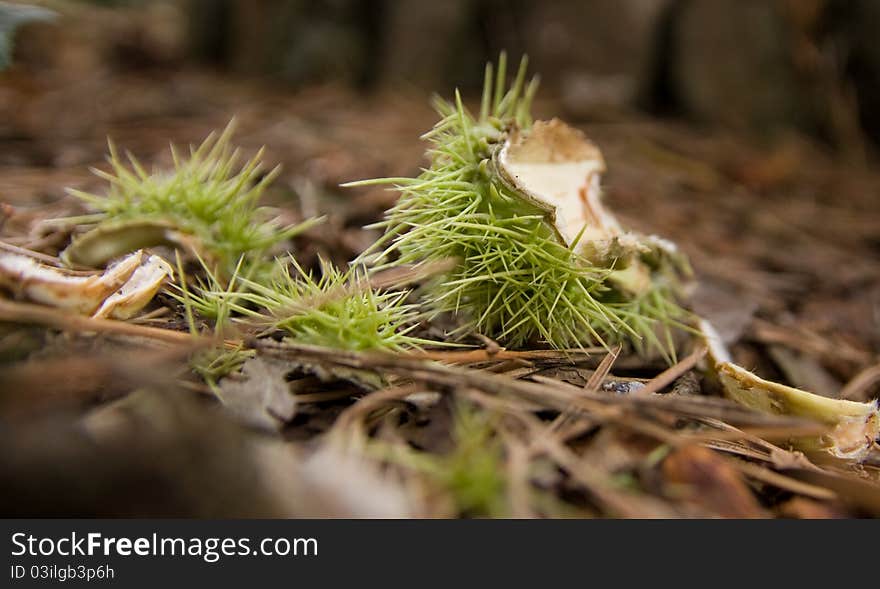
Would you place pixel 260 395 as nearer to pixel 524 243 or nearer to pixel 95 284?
pixel 95 284

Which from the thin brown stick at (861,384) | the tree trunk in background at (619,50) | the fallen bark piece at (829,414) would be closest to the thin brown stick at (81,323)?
the fallen bark piece at (829,414)

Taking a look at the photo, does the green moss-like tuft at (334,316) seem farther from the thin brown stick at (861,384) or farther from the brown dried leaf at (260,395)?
the thin brown stick at (861,384)

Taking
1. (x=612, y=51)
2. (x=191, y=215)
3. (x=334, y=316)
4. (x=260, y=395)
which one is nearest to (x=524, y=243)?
(x=334, y=316)

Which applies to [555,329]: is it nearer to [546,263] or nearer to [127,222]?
[546,263]

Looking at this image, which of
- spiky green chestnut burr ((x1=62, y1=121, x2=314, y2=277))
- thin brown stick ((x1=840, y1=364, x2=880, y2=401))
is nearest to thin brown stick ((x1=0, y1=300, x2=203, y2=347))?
spiky green chestnut burr ((x1=62, y1=121, x2=314, y2=277))

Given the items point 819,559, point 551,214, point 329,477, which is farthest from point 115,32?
point 819,559

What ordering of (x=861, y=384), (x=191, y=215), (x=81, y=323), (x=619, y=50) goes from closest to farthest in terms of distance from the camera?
(x=81, y=323)
(x=191, y=215)
(x=861, y=384)
(x=619, y=50)
